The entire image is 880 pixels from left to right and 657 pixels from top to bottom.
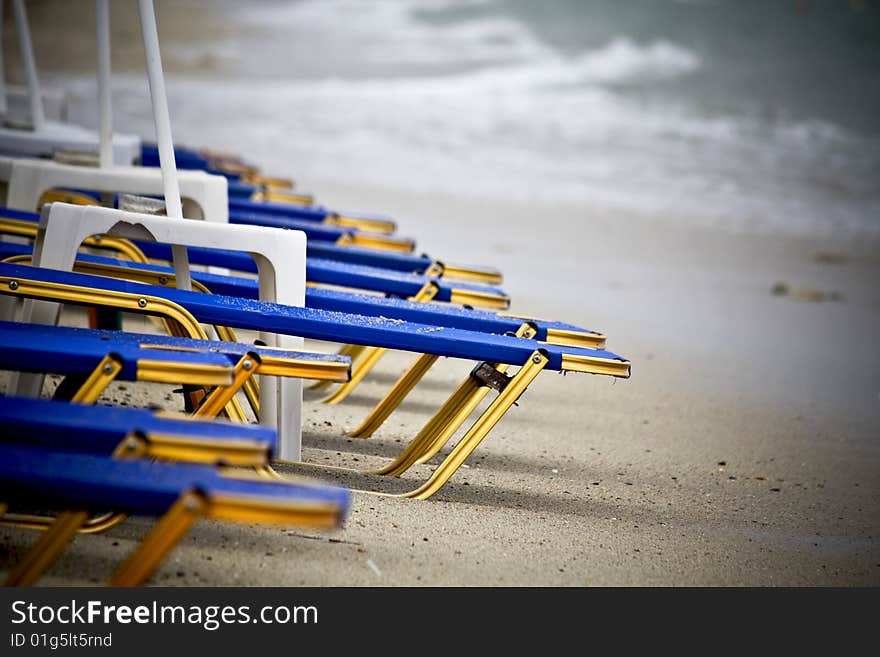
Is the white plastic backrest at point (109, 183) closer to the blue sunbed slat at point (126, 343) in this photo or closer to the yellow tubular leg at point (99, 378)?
the blue sunbed slat at point (126, 343)

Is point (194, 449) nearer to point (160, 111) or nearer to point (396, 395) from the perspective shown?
point (160, 111)

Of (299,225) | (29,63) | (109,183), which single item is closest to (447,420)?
(109,183)

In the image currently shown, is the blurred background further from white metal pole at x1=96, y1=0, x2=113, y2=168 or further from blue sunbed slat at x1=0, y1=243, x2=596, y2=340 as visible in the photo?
blue sunbed slat at x1=0, y1=243, x2=596, y2=340

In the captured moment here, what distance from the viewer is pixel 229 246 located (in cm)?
272

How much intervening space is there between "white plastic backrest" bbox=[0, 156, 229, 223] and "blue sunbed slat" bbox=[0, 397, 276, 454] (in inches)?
58.6

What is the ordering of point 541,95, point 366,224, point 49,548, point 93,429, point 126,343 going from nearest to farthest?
point 49,548 → point 93,429 → point 126,343 → point 366,224 → point 541,95

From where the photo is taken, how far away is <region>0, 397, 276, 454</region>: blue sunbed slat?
188cm

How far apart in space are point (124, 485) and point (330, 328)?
3.35 ft

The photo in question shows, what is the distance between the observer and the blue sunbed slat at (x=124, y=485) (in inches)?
64.2

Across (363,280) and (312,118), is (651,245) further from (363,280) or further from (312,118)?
(312,118)

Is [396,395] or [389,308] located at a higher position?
[389,308]

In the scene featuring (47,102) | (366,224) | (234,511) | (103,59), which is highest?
(103,59)

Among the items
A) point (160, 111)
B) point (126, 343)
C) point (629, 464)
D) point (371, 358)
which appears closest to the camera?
point (126, 343)
